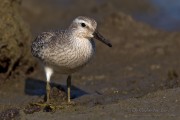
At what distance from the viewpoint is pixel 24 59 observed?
38.6ft

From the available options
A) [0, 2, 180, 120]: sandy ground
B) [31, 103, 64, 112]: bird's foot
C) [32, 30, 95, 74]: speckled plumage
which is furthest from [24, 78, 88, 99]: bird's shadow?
[31, 103, 64, 112]: bird's foot

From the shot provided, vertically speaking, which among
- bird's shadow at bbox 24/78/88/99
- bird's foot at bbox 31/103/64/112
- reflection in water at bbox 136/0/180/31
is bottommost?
bird's foot at bbox 31/103/64/112

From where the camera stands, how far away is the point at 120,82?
38.1 ft

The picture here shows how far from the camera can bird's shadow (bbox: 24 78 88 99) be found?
10893 mm

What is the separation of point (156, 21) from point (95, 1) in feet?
5.35

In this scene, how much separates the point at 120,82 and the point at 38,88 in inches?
54.5

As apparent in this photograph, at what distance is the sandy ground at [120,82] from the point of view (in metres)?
8.27

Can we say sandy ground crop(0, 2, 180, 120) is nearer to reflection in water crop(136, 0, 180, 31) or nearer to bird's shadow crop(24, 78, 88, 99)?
bird's shadow crop(24, 78, 88, 99)

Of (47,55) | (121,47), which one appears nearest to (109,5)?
(121,47)

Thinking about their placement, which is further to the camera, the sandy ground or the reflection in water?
the reflection in water

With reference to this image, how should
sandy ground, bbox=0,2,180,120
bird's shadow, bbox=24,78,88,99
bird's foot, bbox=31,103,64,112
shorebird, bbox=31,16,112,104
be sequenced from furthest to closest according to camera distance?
bird's shadow, bbox=24,78,88,99 → shorebird, bbox=31,16,112,104 → bird's foot, bbox=31,103,64,112 → sandy ground, bbox=0,2,180,120

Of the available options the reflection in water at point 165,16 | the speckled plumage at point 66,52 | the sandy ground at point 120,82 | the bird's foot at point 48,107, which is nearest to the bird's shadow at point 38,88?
the sandy ground at point 120,82

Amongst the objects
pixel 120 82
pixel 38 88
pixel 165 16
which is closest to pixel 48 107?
pixel 38 88

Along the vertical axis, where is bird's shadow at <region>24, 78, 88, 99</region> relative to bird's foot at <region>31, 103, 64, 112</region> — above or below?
above
